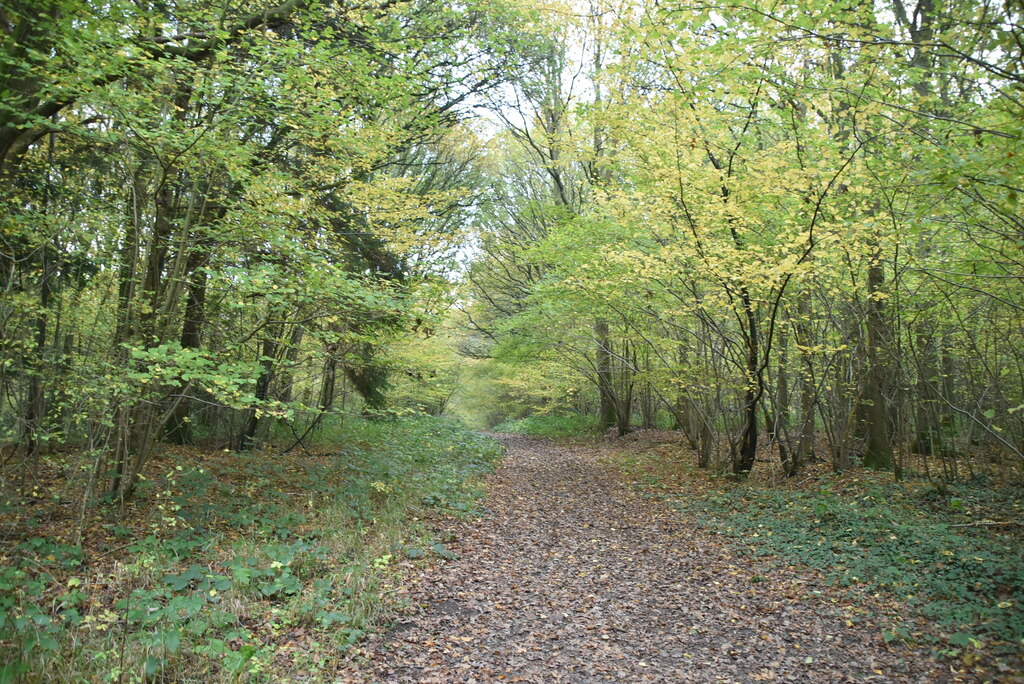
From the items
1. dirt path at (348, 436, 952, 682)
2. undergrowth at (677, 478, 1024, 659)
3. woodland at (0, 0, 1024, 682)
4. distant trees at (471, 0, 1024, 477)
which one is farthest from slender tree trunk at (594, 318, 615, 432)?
dirt path at (348, 436, 952, 682)

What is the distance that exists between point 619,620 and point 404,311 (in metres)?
4.02

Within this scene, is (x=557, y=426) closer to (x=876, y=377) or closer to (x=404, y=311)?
(x=876, y=377)

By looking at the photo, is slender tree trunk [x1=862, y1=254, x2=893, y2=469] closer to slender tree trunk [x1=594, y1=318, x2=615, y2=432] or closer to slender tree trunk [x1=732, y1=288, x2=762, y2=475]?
slender tree trunk [x1=732, y1=288, x2=762, y2=475]

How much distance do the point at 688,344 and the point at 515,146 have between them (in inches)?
470

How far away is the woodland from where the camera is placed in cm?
463

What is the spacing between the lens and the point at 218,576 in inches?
198

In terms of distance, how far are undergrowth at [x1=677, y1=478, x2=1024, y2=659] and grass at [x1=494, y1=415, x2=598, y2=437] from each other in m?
12.9

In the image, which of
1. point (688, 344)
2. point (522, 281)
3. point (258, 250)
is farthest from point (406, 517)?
point (522, 281)

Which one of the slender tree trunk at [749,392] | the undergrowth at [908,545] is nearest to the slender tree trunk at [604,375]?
the slender tree trunk at [749,392]

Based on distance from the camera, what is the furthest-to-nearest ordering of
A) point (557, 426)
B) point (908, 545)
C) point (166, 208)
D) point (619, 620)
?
point (557, 426) < point (166, 208) < point (908, 545) < point (619, 620)

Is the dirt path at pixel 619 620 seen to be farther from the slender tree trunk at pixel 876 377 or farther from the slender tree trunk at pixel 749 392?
the slender tree trunk at pixel 876 377

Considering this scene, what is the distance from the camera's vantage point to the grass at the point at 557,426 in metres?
22.1

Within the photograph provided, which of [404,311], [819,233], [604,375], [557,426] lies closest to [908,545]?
[819,233]

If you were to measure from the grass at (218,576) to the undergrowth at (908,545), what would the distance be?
4.17 m
